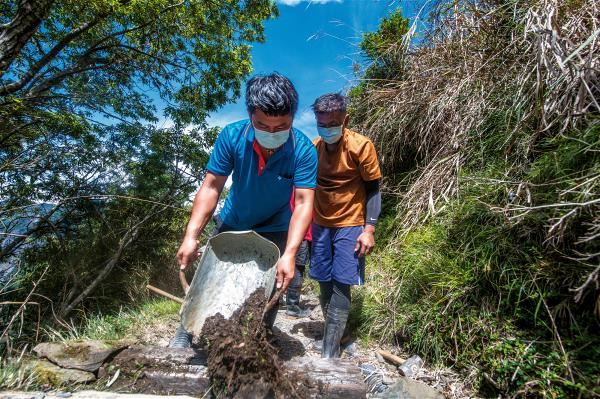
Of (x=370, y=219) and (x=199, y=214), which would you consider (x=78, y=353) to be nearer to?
(x=199, y=214)

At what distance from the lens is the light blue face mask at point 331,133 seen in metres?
2.49

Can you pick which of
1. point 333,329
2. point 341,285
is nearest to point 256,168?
point 341,285

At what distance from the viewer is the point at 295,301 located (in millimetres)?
3787

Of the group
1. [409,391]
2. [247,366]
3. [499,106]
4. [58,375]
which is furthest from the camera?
[499,106]

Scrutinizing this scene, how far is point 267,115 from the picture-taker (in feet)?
6.20

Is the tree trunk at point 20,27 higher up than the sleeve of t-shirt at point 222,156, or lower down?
higher up

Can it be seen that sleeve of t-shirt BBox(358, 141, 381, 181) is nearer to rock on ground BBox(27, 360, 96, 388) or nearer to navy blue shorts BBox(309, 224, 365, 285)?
navy blue shorts BBox(309, 224, 365, 285)

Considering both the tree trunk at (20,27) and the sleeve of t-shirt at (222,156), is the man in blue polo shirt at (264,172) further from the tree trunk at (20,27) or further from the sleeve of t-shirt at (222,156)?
the tree trunk at (20,27)

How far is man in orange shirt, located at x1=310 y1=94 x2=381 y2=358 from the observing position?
8.06 ft

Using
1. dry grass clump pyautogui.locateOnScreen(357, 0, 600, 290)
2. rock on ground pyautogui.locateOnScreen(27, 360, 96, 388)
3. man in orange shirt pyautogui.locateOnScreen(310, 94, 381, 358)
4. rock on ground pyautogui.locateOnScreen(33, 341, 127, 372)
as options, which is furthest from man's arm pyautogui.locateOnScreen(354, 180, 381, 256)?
rock on ground pyautogui.locateOnScreen(27, 360, 96, 388)

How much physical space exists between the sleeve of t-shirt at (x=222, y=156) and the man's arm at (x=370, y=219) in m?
1.08

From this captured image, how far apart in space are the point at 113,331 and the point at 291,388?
6.73 ft

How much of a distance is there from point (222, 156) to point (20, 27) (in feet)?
12.5

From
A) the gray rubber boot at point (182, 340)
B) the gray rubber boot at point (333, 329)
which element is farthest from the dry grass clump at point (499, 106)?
the gray rubber boot at point (182, 340)
